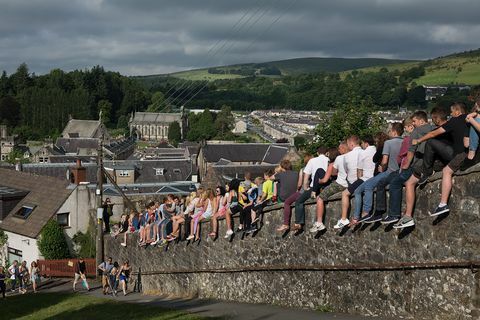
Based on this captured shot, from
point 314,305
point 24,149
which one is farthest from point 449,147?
point 24,149

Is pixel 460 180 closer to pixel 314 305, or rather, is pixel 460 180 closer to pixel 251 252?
pixel 314 305

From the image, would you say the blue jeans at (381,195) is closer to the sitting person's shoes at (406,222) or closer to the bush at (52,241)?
the sitting person's shoes at (406,222)

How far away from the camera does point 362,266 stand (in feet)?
38.3

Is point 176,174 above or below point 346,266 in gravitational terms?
below

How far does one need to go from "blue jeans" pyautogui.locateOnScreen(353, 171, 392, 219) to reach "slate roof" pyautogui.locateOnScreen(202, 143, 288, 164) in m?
91.0

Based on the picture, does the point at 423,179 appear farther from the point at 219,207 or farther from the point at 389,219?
the point at 219,207

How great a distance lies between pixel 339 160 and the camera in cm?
1220

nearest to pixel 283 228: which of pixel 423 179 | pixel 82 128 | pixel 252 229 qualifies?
pixel 252 229

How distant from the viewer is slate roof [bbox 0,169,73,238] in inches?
1355

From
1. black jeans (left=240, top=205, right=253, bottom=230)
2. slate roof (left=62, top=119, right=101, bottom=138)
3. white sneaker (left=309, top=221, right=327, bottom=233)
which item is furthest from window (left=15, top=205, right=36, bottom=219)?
slate roof (left=62, top=119, right=101, bottom=138)

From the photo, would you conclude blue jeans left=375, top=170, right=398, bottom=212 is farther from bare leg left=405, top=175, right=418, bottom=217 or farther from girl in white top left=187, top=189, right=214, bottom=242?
girl in white top left=187, top=189, right=214, bottom=242

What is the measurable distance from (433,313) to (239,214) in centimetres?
676

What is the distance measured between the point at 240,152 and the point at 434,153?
99.1m

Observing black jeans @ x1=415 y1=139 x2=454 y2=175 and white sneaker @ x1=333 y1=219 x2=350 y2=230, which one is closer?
black jeans @ x1=415 y1=139 x2=454 y2=175
